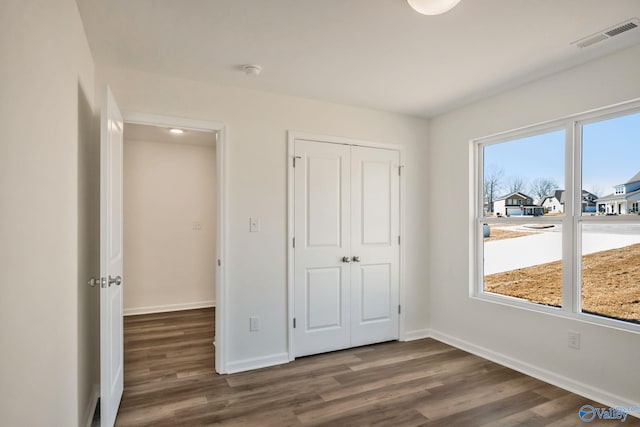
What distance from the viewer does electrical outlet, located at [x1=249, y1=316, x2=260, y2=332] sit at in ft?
10.5

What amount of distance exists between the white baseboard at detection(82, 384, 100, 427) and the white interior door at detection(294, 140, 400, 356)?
1.59m

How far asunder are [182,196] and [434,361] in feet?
12.9

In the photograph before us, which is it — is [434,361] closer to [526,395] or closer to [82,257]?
[526,395]

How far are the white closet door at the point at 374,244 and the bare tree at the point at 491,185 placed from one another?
0.86 m

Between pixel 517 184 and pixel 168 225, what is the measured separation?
439cm

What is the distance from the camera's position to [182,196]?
5328 millimetres

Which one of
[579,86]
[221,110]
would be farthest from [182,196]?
[579,86]

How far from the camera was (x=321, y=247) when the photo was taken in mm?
3543

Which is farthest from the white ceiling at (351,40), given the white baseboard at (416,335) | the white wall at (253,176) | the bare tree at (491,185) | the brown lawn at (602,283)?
the white baseboard at (416,335)

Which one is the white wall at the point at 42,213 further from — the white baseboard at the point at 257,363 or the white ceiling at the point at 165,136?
the white ceiling at the point at 165,136

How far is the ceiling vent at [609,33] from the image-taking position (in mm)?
2125

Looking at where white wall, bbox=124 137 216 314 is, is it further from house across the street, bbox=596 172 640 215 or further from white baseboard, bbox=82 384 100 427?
house across the street, bbox=596 172 640 215

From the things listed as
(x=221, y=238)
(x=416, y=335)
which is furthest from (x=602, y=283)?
(x=221, y=238)

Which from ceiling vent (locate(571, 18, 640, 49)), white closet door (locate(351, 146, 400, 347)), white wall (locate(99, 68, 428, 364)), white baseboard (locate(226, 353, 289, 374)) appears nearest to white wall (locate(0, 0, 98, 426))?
white wall (locate(99, 68, 428, 364))
